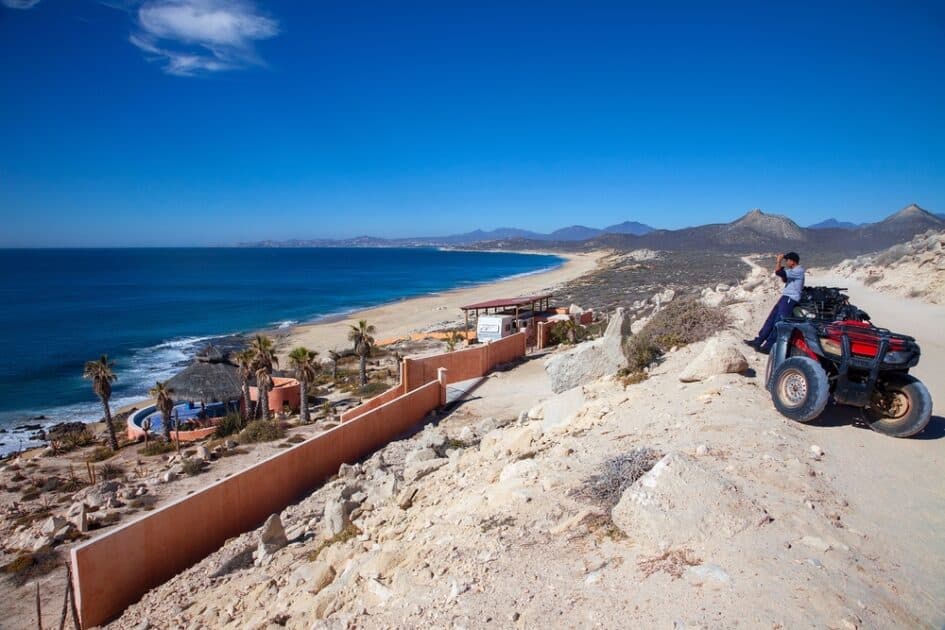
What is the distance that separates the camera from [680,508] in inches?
195

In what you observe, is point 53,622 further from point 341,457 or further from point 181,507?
point 341,457

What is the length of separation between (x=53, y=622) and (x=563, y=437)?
8.91 metres

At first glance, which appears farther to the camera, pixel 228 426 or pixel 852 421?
pixel 228 426

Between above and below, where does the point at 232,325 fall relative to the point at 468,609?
below

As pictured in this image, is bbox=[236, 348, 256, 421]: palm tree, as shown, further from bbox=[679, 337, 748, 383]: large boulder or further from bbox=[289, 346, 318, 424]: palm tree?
bbox=[679, 337, 748, 383]: large boulder

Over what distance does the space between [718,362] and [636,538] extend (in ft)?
18.6

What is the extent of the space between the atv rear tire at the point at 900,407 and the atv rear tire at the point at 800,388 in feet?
2.20

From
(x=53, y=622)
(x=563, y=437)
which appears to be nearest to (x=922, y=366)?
(x=563, y=437)

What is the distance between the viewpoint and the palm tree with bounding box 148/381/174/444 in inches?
771

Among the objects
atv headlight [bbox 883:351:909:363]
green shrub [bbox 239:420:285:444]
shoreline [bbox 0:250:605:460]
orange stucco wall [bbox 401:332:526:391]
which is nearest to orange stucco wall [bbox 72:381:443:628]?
orange stucco wall [bbox 401:332:526:391]

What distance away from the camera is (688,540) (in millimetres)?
4730

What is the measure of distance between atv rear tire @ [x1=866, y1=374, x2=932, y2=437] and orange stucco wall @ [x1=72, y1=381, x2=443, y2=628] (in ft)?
35.0

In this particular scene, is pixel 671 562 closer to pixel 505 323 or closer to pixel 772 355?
pixel 772 355

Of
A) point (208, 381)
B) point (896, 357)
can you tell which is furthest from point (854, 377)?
point (208, 381)
